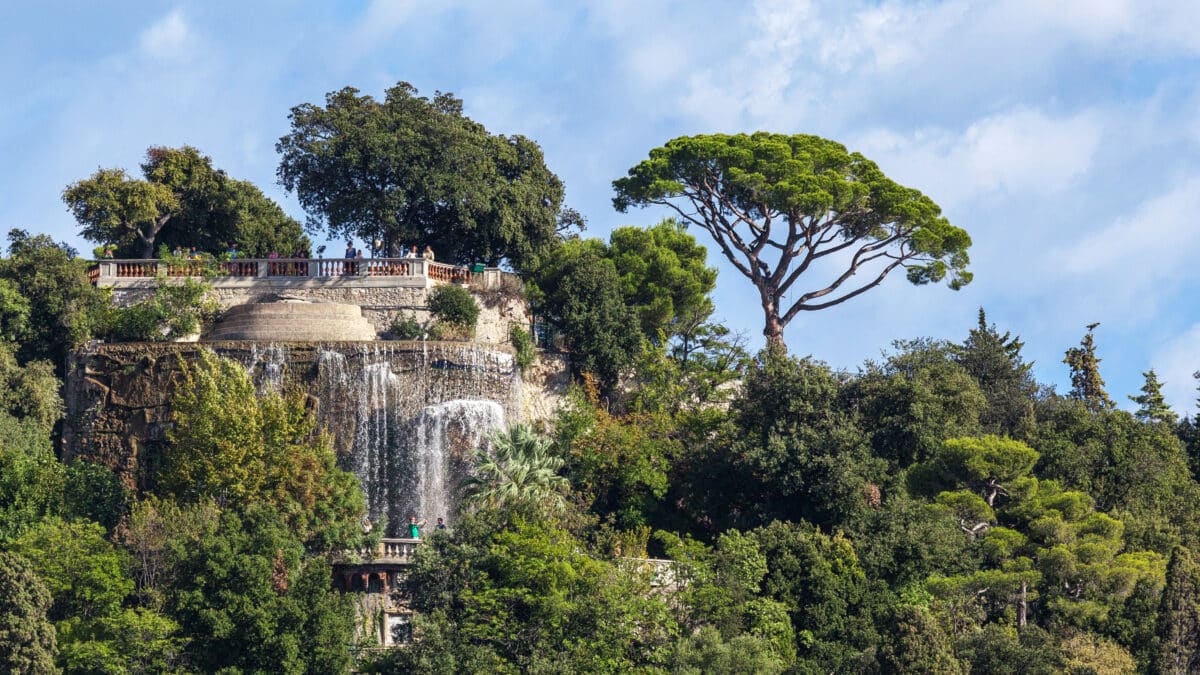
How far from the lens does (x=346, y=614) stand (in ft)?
175

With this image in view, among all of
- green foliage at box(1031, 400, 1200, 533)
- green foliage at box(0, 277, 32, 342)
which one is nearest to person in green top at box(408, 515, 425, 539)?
green foliage at box(0, 277, 32, 342)

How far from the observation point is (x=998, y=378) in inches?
2795

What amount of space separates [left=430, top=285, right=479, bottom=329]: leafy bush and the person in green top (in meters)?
7.72

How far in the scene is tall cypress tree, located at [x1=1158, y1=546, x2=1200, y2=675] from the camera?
5662 centimetres

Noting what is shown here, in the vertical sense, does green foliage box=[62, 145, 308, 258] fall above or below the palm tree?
above

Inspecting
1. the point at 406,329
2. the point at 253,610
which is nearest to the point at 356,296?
the point at 406,329

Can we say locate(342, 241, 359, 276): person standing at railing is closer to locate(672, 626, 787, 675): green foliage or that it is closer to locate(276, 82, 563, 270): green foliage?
locate(276, 82, 563, 270): green foliage

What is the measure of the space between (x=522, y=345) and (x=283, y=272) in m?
Answer: 7.61

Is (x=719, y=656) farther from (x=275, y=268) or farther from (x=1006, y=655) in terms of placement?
(x=275, y=268)

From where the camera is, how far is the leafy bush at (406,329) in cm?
6431

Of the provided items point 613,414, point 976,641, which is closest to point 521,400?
point 613,414

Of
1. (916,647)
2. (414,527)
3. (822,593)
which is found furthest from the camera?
(414,527)

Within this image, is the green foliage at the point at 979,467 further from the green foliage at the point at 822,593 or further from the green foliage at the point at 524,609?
the green foliage at the point at 524,609

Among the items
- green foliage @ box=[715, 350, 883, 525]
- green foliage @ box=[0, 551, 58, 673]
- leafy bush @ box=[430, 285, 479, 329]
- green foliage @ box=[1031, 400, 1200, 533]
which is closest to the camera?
green foliage @ box=[0, 551, 58, 673]
